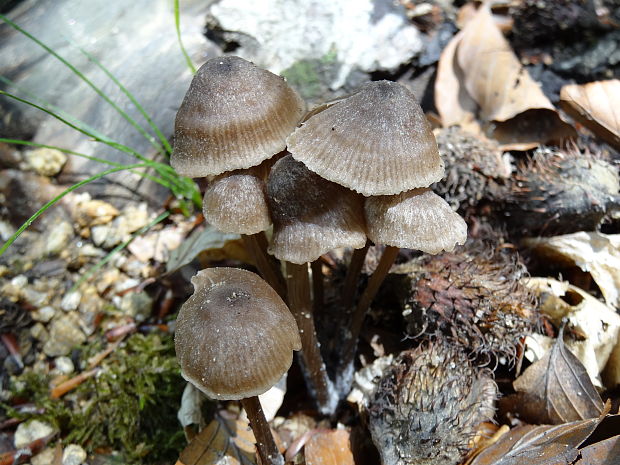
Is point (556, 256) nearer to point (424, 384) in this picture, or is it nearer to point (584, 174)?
point (584, 174)

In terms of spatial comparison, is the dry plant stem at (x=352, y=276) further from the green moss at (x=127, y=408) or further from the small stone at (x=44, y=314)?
the small stone at (x=44, y=314)

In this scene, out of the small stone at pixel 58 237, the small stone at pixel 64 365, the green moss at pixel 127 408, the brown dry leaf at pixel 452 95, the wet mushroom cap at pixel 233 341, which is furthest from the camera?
the brown dry leaf at pixel 452 95

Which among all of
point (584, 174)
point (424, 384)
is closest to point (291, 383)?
point (424, 384)

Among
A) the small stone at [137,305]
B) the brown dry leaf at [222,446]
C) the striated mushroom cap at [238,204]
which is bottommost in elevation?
the brown dry leaf at [222,446]

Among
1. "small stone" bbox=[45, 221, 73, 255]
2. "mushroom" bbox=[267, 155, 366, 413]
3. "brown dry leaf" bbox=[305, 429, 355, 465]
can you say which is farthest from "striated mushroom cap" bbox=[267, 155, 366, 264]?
"small stone" bbox=[45, 221, 73, 255]

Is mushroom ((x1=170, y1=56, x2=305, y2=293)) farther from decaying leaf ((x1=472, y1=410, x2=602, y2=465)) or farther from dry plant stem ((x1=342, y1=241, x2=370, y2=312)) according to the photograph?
decaying leaf ((x1=472, y1=410, x2=602, y2=465))

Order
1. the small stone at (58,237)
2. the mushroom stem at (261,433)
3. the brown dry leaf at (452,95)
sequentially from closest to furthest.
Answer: the mushroom stem at (261,433)
the small stone at (58,237)
the brown dry leaf at (452,95)

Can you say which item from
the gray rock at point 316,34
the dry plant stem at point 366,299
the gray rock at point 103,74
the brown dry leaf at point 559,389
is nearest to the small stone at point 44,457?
the dry plant stem at point 366,299

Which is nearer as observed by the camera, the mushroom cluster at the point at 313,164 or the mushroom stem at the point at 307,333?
the mushroom cluster at the point at 313,164
